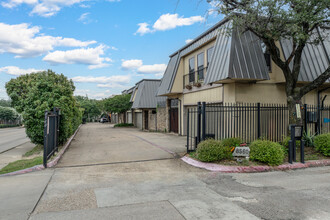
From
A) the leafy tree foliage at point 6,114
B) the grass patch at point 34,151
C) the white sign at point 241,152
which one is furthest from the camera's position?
the leafy tree foliage at point 6,114

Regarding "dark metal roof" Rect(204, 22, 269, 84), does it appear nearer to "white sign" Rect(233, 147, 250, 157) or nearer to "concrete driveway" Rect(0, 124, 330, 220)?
"white sign" Rect(233, 147, 250, 157)

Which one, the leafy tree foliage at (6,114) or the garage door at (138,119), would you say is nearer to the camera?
the garage door at (138,119)

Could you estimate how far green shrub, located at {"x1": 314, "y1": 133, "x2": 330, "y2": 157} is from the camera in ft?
31.0

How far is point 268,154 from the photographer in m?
8.32

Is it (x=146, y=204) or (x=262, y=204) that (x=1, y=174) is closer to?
(x=146, y=204)

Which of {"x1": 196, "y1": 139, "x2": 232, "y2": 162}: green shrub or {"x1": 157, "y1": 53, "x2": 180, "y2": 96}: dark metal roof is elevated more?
{"x1": 157, "y1": 53, "x2": 180, "y2": 96}: dark metal roof

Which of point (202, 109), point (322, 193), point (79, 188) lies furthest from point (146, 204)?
point (202, 109)

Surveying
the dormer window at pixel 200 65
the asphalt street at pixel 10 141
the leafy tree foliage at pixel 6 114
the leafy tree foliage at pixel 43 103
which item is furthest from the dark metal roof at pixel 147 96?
the leafy tree foliage at pixel 6 114

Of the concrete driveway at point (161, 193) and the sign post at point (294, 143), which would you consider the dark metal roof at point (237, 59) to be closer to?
the sign post at point (294, 143)

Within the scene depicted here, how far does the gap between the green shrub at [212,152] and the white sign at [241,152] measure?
21 cm

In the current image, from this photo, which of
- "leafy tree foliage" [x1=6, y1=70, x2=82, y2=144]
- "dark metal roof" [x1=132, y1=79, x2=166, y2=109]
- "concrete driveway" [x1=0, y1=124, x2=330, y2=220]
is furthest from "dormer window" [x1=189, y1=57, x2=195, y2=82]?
"dark metal roof" [x1=132, y1=79, x2=166, y2=109]

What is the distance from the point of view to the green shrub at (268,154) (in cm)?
833

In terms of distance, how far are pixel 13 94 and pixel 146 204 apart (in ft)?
61.2

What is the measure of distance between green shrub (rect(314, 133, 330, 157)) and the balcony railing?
7359 millimetres
